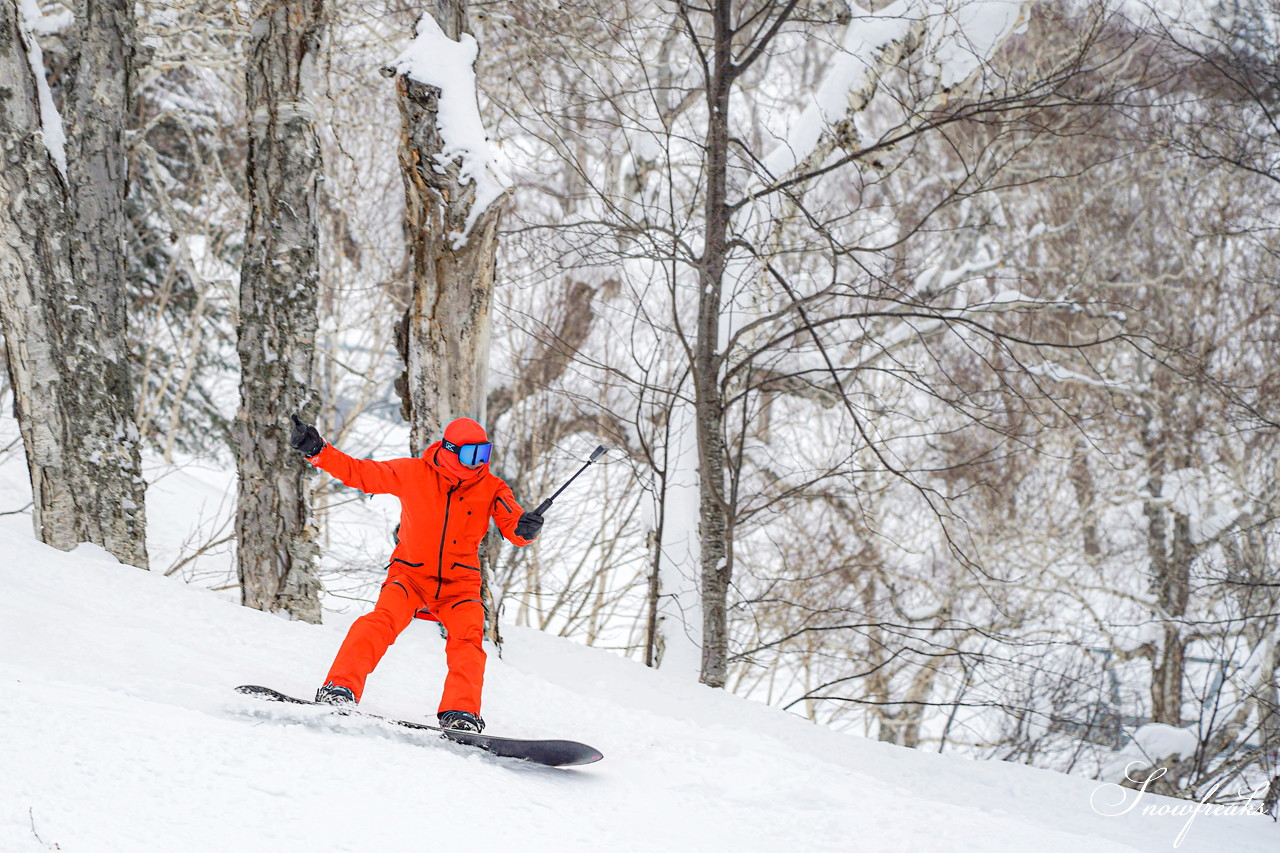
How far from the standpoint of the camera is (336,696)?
326cm

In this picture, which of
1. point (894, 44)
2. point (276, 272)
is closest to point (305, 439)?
point (276, 272)

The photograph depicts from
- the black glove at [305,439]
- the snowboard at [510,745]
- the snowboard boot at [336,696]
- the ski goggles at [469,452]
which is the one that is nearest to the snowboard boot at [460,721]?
the snowboard at [510,745]

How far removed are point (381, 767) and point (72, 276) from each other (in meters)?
2.97

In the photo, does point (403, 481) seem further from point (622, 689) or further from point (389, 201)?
point (389, 201)

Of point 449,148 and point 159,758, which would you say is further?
point 449,148

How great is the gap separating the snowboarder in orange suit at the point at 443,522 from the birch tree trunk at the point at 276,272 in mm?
739

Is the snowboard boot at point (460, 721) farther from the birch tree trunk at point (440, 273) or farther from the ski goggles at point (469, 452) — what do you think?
the birch tree trunk at point (440, 273)

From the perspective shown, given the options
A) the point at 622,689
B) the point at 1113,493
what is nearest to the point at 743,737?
the point at 622,689

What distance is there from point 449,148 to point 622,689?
11.0 ft

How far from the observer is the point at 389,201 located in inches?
500

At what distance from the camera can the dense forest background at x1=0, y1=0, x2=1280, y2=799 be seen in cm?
443

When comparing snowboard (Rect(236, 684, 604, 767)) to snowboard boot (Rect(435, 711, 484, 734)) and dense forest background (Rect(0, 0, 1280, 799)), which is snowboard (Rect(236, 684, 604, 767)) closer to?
snowboard boot (Rect(435, 711, 484, 734))

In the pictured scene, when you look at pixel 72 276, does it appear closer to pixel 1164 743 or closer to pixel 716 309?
pixel 716 309

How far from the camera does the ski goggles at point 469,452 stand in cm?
390
